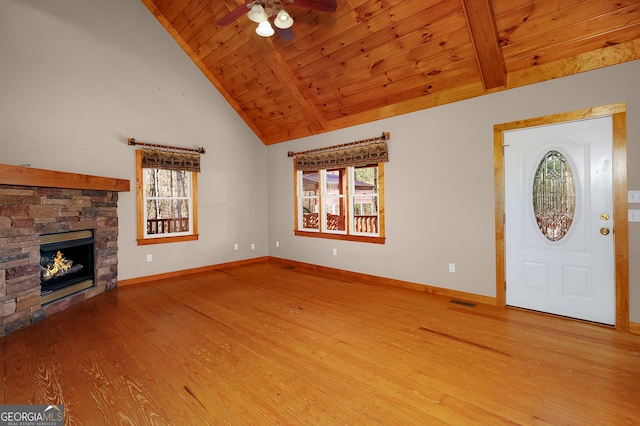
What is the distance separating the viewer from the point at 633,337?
2678 millimetres

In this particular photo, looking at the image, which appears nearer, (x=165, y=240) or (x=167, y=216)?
(x=165, y=240)

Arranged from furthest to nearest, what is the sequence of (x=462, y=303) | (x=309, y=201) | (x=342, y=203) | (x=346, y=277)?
(x=309, y=201) < (x=342, y=203) < (x=346, y=277) < (x=462, y=303)

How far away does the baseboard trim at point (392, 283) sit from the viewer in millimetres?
3696

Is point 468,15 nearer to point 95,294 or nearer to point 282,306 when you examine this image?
point 282,306

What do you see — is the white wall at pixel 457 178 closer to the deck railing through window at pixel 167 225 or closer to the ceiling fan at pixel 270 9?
the ceiling fan at pixel 270 9

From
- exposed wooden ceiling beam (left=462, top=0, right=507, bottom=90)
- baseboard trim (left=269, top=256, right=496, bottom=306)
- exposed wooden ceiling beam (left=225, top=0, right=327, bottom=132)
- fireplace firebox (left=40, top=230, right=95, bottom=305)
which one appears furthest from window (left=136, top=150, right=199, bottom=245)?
exposed wooden ceiling beam (left=462, top=0, right=507, bottom=90)

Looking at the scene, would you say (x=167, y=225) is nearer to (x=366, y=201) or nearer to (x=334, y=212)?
(x=334, y=212)

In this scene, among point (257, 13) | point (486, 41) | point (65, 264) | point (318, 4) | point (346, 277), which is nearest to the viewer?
point (257, 13)

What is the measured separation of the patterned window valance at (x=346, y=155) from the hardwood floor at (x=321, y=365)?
2.25 m

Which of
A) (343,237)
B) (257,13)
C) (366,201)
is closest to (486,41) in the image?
Answer: (257,13)

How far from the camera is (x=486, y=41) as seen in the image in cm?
307

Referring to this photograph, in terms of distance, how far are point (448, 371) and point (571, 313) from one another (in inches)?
77.1

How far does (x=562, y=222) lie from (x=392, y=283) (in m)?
2.23

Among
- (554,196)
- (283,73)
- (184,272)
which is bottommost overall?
(184,272)
